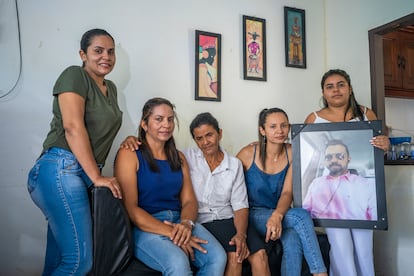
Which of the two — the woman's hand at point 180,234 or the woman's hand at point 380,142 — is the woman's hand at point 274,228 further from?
the woman's hand at point 380,142

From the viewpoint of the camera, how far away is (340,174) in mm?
1776

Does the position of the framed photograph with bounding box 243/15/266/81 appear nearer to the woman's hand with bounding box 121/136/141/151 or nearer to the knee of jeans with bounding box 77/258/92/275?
the woman's hand with bounding box 121/136/141/151

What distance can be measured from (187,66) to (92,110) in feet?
3.52

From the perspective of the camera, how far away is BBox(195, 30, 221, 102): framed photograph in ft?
7.88

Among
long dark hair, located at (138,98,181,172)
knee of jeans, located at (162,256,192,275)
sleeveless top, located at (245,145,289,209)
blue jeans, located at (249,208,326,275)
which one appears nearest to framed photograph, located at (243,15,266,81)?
sleeveless top, located at (245,145,289,209)

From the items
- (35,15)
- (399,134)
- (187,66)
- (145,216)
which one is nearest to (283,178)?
(145,216)

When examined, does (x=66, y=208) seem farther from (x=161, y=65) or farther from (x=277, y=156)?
(x=161, y=65)

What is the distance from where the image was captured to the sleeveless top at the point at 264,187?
1.88 m

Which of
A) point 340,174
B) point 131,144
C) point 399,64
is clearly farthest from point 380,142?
point 399,64

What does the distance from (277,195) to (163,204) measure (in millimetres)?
642

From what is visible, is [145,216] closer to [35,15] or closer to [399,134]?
[35,15]

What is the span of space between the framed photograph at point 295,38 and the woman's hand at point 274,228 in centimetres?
144

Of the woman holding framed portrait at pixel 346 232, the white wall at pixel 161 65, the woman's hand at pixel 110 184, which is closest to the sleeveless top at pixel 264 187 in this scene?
the woman holding framed portrait at pixel 346 232

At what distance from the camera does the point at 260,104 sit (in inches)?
104
